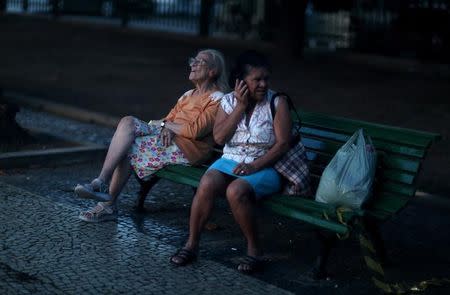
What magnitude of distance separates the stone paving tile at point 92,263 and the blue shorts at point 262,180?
55 cm

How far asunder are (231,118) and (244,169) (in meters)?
0.38

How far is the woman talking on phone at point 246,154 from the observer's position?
18.6ft

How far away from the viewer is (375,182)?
585 centimetres

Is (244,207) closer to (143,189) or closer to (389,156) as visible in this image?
(389,156)

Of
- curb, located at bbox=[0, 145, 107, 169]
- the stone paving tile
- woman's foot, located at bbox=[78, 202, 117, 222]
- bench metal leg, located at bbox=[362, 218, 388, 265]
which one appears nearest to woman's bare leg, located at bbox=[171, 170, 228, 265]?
the stone paving tile

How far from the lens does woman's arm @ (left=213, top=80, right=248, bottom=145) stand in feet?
19.4

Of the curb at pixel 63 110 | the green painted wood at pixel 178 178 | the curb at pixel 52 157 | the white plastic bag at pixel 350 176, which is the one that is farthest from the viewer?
the curb at pixel 63 110

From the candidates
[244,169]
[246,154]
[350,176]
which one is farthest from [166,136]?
[350,176]

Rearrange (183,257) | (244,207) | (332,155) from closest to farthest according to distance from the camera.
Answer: (244,207), (183,257), (332,155)

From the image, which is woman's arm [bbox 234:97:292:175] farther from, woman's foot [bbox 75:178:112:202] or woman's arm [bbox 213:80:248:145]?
woman's foot [bbox 75:178:112:202]

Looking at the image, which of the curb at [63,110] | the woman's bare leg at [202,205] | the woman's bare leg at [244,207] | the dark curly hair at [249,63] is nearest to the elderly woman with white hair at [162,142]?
the dark curly hair at [249,63]

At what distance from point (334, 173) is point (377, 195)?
38cm

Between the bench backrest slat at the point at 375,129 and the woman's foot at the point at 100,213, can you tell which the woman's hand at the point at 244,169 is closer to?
the bench backrest slat at the point at 375,129

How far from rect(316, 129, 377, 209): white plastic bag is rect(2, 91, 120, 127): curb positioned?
5581 mm
